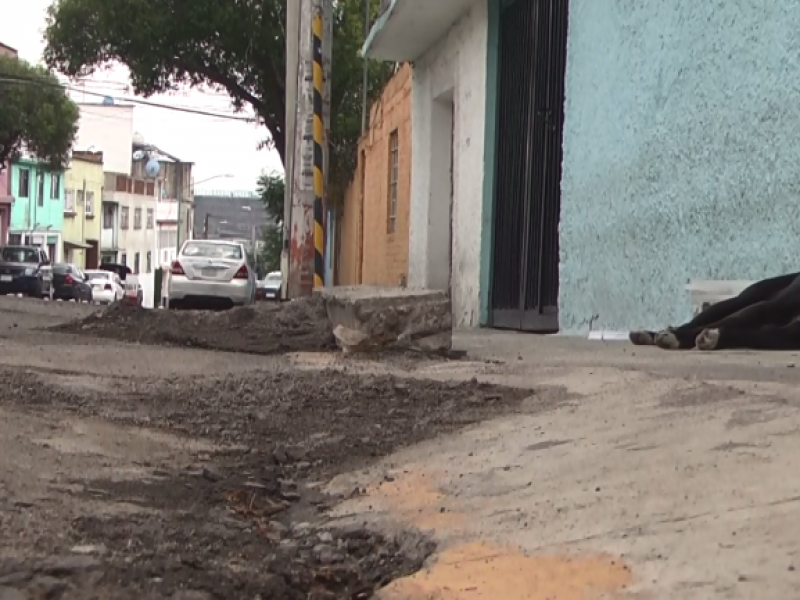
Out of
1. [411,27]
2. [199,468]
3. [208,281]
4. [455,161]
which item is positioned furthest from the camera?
[208,281]

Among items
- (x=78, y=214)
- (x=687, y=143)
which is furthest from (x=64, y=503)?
(x=78, y=214)

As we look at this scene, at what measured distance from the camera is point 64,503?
10.5 ft

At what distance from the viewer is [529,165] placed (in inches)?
407

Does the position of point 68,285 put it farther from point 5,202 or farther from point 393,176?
point 393,176

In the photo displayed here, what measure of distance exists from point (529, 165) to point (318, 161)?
2.51 meters

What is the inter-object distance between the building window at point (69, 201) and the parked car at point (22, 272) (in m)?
21.2

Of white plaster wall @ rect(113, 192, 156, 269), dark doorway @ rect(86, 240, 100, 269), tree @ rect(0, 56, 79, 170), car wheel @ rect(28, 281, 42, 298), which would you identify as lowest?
car wheel @ rect(28, 281, 42, 298)

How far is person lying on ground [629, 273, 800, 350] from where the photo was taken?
19.2ft

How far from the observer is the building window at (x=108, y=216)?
206 ft

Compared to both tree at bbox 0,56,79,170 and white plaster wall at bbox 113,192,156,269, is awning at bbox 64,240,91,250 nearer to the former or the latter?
white plaster wall at bbox 113,192,156,269

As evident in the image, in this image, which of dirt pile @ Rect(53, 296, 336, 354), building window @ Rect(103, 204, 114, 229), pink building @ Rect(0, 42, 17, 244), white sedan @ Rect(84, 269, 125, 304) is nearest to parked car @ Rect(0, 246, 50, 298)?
white sedan @ Rect(84, 269, 125, 304)

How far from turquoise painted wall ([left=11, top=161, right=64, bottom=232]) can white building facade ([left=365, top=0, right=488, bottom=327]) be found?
32220 mm

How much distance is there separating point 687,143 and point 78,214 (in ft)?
177

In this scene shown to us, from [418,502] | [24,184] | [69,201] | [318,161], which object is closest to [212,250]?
[318,161]
